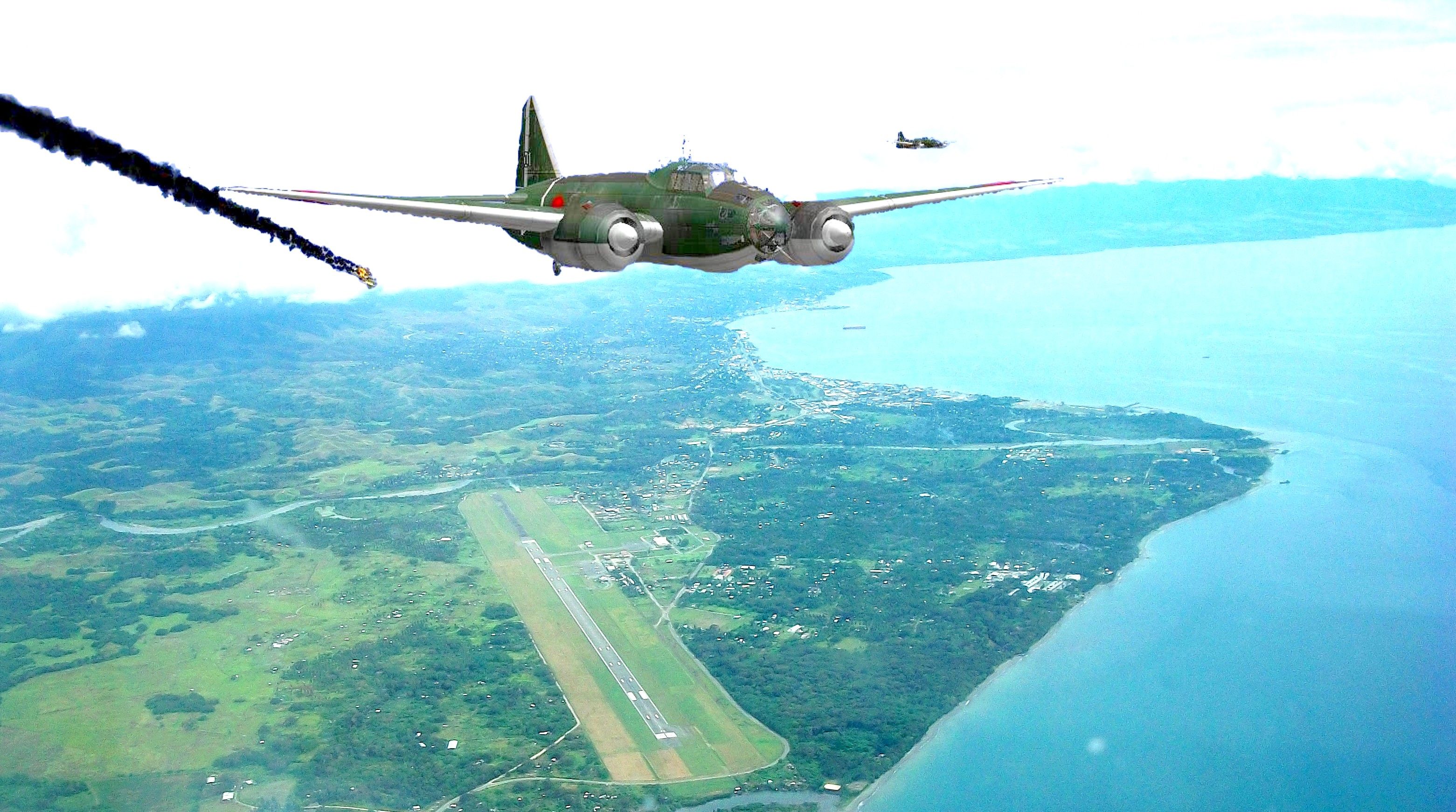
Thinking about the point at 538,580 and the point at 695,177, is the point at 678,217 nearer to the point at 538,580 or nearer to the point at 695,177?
the point at 695,177

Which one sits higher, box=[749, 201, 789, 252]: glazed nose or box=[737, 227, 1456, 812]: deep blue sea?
box=[749, 201, 789, 252]: glazed nose

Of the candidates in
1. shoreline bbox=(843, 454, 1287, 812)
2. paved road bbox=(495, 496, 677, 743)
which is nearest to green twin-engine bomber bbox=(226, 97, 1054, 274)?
shoreline bbox=(843, 454, 1287, 812)

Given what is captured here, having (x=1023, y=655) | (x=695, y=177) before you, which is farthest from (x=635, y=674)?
(x=695, y=177)

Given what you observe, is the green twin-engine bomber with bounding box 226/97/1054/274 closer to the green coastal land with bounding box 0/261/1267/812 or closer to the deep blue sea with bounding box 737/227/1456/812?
the green coastal land with bounding box 0/261/1267/812

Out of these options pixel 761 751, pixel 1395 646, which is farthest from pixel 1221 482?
pixel 761 751

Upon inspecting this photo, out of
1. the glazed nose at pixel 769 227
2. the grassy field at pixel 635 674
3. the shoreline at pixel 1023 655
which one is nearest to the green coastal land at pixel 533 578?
the grassy field at pixel 635 674

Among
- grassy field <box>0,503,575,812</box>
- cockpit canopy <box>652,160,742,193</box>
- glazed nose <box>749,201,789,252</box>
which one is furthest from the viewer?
grassy field <box>0,503,575,812</box>

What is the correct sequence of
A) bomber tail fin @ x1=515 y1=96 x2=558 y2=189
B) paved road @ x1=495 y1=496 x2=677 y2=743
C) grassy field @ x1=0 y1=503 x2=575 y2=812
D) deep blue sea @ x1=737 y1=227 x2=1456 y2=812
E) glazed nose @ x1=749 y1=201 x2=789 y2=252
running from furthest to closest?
1. paved road @ x1=495 y1=496 x2=677 y2=743
2. deep blue sea @ x1=737 y1=227 x2=1456 y2=812
3. grassy field @ x1=0 y1=503 x2=575 y2=812
4. bomber tail fin @ x1=515 y1=96 x2=558 y2=189
5. glazed nose @ x1=749 y1=201 x2=789 y2=252

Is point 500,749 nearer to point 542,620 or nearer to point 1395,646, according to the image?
point 542,620
